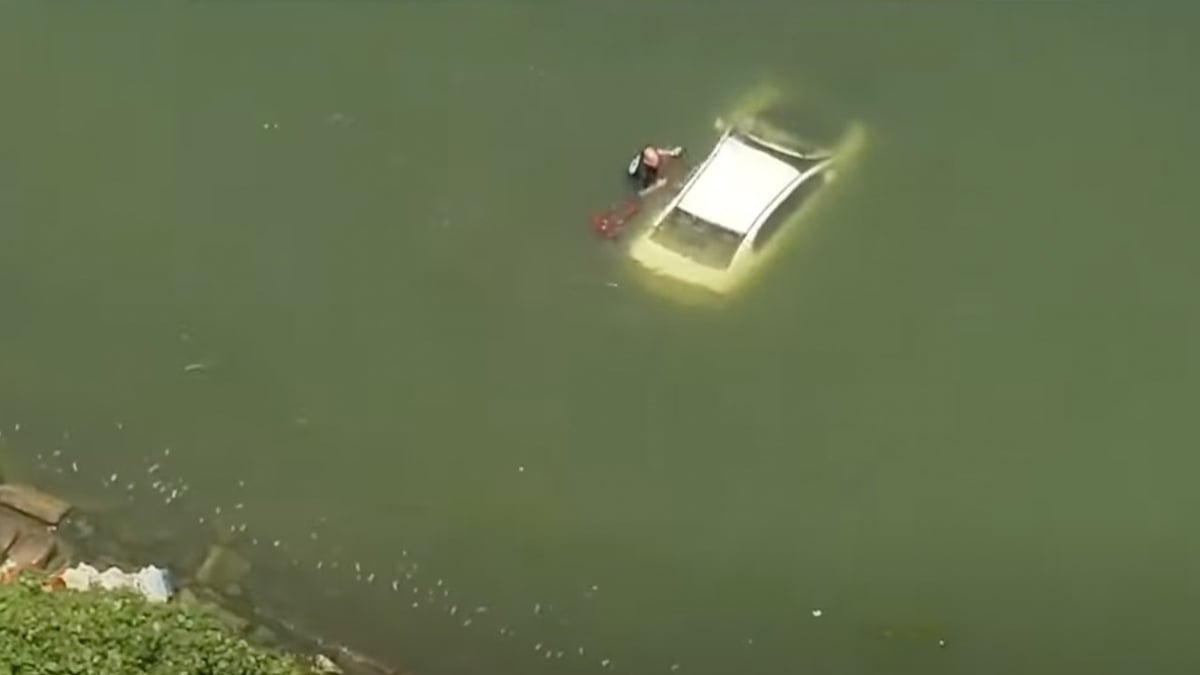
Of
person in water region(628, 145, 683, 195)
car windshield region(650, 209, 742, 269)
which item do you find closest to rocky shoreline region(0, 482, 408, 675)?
car windshield region(650, 209, 742, 269)

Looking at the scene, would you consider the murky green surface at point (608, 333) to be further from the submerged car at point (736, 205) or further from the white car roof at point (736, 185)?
the white car roof at point (736, 185)

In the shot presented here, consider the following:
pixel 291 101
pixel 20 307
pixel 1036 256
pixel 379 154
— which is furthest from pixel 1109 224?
pixel 20 307

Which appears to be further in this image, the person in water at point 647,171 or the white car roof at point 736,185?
the person in water at point 647,171

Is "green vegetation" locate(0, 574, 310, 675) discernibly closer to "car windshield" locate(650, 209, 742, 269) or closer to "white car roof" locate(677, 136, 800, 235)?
"car windshield" locate(650, 209, 742, 269)

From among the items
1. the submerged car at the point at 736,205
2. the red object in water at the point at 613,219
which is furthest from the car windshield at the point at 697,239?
the red object in water at the point at 613,219

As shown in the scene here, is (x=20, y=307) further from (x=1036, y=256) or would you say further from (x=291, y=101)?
(x=1036, y=256)
